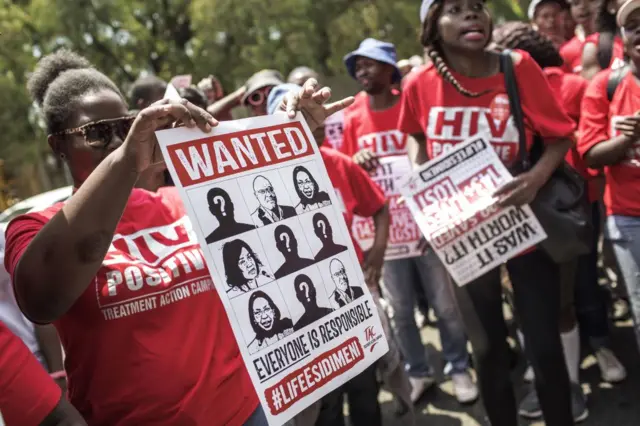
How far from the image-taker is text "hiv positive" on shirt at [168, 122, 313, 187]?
157cm

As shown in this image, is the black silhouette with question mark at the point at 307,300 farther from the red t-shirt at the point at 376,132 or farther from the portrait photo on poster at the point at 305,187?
the red t-shirt at the point at 376,132

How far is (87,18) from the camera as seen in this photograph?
18641 millimetres

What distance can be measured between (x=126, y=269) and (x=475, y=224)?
1.69m

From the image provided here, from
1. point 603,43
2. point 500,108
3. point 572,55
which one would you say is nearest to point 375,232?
point 500,108

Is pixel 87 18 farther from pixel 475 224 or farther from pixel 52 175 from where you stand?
pixel 475 224

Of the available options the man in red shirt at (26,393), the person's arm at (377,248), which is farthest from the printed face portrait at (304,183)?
the person's arm at (377,248)

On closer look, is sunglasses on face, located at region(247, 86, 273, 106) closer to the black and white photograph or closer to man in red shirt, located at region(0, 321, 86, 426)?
the black and white photograph

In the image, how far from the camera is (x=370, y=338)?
1842 mm

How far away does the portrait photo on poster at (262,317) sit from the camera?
154 centimetres

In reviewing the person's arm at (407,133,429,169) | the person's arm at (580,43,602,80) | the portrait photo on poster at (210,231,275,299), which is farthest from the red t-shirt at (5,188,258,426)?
the person's arm at (580,43,602,80)

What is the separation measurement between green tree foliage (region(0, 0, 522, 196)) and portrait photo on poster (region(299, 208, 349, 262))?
1689 centimetres

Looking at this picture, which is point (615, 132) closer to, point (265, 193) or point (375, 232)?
point (375, 232)

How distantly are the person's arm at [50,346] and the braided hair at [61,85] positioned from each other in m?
0.79

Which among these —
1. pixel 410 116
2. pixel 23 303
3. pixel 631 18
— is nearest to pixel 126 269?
pixel 23 303
